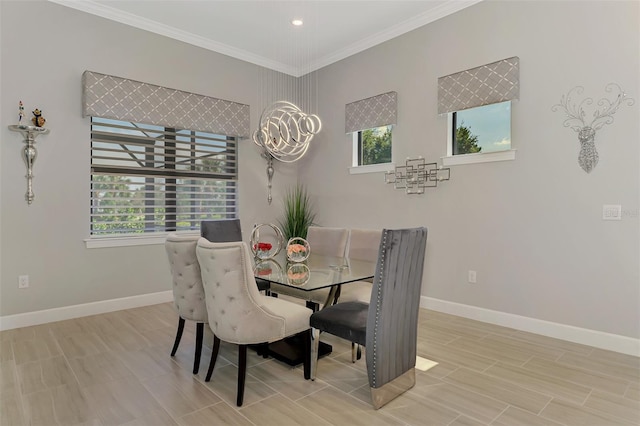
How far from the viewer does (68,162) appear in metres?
3.68

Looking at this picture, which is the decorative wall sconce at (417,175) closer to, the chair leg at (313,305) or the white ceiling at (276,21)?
the white ceiling at (276,21)

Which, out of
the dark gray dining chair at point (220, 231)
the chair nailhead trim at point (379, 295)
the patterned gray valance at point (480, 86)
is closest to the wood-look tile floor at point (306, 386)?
the chair nailhead trim at point (379, 295)

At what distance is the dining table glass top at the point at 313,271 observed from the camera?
7.77 feet

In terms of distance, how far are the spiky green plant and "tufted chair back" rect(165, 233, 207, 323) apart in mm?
2705

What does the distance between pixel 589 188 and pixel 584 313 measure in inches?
40.0

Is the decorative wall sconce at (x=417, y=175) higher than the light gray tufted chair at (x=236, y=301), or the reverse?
the decorative wall sconce at (x=417, y=175)

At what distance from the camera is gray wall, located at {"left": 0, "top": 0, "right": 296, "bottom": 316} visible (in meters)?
3.38

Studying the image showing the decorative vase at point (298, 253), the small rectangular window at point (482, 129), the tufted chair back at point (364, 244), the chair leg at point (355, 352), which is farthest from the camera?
the small rectangular window at point (482, 129)

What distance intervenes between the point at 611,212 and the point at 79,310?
16.1 ft

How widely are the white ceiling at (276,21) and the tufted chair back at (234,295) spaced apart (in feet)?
9.37

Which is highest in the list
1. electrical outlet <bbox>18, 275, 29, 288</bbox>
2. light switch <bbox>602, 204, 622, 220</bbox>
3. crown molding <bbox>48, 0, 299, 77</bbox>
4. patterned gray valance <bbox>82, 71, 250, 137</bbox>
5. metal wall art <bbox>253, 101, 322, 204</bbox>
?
crown molding <bbox>48, 0, 299, 77</bbox>

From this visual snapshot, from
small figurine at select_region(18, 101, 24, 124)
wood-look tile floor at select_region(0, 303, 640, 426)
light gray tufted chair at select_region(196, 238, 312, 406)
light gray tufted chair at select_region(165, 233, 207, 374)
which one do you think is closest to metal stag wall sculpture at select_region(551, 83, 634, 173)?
wood-look tile floor at select_region(0, 303, 640, 426)

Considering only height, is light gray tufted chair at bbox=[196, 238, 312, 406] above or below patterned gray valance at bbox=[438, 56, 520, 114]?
below

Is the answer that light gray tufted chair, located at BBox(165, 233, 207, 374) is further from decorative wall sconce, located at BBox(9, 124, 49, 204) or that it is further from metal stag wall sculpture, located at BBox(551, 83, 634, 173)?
metal stag wall sculpture, located at BBox(551, 83, 634, 173)
